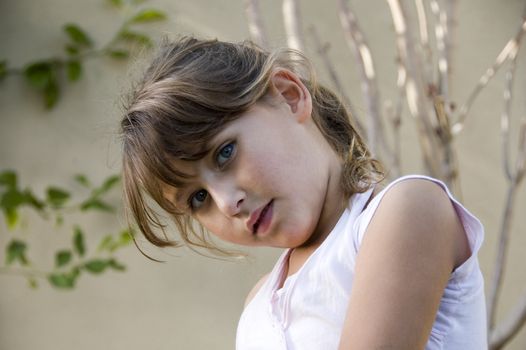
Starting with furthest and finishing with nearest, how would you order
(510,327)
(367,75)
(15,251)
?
1. (15,251)
2. (367,75)
3. (510,327)

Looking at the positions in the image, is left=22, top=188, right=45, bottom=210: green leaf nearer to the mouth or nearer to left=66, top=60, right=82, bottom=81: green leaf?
left=66, top=60, right=82, bottom=81: green leaf

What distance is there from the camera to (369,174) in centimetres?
147

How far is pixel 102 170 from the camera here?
332cm

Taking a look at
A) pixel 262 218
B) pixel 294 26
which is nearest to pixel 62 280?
pixel 294 26

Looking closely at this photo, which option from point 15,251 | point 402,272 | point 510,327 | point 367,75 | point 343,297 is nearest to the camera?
point 402,272

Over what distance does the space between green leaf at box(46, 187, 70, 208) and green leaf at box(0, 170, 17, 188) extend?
0.13 metres

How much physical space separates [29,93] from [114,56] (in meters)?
0.34

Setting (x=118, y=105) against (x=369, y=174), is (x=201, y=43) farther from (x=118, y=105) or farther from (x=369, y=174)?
(x=369, y=174)

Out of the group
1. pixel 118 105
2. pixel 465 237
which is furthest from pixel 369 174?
pixel 118 105

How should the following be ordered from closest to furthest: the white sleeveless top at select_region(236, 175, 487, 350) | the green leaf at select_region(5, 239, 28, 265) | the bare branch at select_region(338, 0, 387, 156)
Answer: the white sleeveless top at select_region(236, 175, 487, 350) → the bare branch at select_region(338, 0, 387, 156) → the green leaf at select_region(5, 239, 28, 265)

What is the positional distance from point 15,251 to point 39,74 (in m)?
0.65

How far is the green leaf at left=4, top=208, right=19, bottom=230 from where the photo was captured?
3266 mm

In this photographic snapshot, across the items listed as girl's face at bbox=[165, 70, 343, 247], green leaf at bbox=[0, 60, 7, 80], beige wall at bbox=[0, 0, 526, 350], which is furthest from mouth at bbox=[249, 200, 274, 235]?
green leaf at bbox=[0, 60, 7, 80]

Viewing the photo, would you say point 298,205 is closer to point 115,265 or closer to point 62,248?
point 115,265
